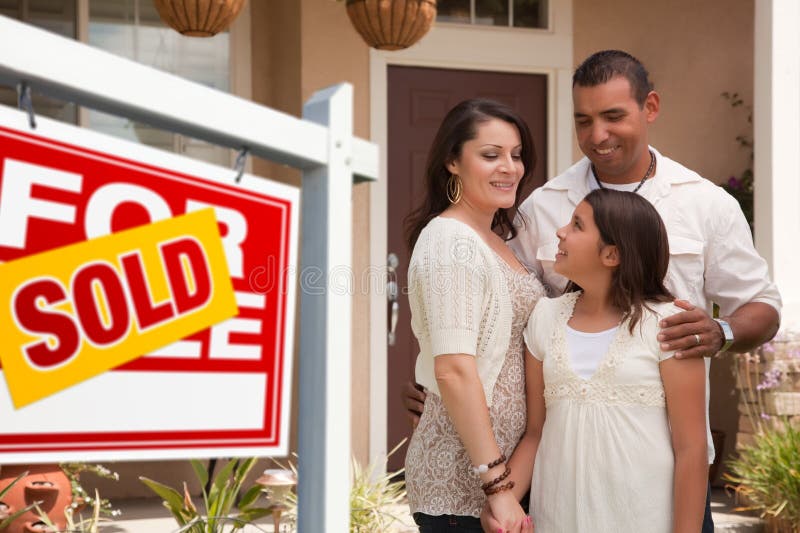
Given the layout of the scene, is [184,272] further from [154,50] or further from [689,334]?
[154,50]

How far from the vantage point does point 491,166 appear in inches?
91.4

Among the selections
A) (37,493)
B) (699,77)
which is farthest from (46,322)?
(699,77)

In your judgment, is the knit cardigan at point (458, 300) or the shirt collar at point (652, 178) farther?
the shirt collar at point (652, 178)

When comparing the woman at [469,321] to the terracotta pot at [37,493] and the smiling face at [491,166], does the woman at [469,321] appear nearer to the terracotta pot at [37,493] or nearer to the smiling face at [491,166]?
the smiling face at [491,166]

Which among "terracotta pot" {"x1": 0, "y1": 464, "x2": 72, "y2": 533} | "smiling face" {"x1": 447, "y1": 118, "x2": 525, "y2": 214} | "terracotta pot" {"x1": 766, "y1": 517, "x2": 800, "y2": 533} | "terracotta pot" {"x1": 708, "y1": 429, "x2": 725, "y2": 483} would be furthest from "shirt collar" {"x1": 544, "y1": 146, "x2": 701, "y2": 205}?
→ "terracotta pot" {"x1": 708, "y1": 429, "x2": 725, "y2": 483}

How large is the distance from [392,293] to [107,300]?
438 cm

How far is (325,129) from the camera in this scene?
1291 mm

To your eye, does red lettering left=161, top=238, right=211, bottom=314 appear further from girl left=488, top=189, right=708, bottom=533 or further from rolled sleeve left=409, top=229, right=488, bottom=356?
girl left=488, top=189, right=708, bottom=533

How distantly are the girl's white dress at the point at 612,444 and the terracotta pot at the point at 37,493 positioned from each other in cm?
241

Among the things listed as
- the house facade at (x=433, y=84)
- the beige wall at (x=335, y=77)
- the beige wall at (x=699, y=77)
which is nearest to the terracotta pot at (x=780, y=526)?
the house facade at (x=433, y=84)

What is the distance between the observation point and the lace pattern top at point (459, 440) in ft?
7.32

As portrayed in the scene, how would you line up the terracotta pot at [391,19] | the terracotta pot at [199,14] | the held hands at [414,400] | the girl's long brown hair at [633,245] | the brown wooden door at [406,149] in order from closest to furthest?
the girl's long brown hair at [633,245] < the held hands at [414,400] < the terracotta pot at [199,14] < the terracotta pot at [391,19] < the brown wooden door at [406,149]

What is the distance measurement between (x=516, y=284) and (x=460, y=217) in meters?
0.20

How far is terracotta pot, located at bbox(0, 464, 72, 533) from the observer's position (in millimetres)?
3932
